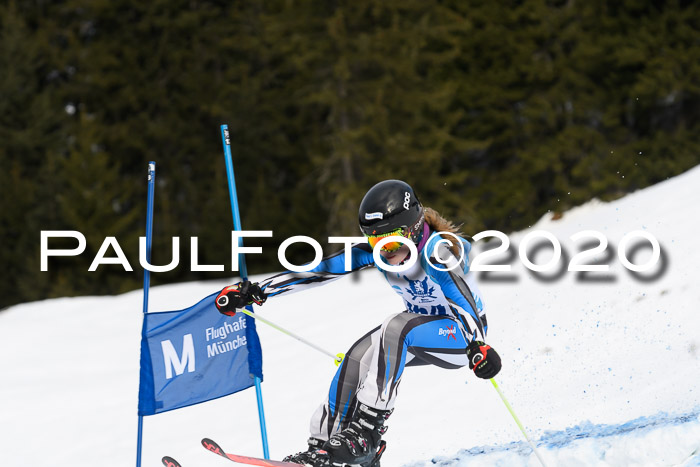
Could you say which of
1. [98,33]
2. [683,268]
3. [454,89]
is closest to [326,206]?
[454,89]

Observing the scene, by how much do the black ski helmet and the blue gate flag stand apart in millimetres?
1337

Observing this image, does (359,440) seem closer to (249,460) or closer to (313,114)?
(249,460)

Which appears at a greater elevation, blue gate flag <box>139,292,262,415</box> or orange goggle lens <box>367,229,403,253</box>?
orange goggle lens <box>367,229,403,253</box>

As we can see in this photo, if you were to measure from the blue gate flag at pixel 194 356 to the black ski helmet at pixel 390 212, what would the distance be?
1337 mm

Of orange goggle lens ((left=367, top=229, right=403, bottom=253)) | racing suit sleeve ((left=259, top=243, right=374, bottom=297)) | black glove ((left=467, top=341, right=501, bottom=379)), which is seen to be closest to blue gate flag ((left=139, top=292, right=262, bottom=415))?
racing suit sleeve ((left=259, top=243, right=374, bottom=297))

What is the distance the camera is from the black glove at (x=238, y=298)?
4992mm

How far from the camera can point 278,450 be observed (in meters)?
6.80

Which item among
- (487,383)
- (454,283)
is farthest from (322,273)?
(487,383)

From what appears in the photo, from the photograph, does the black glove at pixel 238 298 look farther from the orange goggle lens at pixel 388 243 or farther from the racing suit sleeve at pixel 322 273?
the orange goggle lens at pixel 388 243

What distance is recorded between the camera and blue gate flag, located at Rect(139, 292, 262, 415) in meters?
5.39

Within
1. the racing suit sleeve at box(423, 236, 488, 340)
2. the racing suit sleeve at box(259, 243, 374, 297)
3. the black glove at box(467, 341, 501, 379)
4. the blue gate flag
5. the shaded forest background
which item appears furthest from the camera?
the shaded forest background

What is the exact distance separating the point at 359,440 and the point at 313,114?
2789 cm

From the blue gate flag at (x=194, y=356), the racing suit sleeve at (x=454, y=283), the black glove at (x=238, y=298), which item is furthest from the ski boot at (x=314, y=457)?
the blue gate flag at (x=194, y=356)

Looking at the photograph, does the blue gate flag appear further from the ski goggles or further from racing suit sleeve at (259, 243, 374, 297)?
the ski goggles
